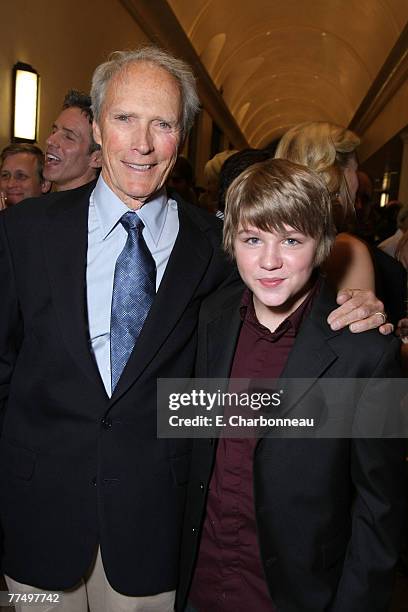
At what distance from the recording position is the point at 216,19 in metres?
14.2

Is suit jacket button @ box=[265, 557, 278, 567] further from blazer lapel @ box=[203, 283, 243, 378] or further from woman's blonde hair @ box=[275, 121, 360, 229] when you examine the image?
woman's blonde hair @ box=[275, 121, 360, 229]

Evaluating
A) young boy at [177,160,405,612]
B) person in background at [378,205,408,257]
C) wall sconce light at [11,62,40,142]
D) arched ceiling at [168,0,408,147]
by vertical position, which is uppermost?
arched ceiling at [168,0,408,147]

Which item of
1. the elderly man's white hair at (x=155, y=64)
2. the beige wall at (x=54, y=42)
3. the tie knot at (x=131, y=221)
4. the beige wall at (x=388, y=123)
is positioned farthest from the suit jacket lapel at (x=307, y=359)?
the beige wall at (x=388, y=123)

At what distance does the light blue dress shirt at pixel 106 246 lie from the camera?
1.97 meters

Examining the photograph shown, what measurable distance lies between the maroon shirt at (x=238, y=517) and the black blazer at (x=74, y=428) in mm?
144

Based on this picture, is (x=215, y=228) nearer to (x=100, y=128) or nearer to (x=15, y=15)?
(x=100, y=128)

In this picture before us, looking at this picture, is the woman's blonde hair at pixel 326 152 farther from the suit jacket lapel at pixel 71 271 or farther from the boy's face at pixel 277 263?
the suit jacket lapel at pixel 71 271

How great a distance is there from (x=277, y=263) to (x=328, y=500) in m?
0.66

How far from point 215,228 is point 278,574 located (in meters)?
1.12

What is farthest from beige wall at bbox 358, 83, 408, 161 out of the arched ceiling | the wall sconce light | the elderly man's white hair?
the elderly man's white hair

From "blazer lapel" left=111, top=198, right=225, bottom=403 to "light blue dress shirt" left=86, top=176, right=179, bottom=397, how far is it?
5 cm

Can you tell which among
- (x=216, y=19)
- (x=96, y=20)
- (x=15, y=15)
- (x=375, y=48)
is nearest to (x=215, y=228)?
(x=15, y=15)

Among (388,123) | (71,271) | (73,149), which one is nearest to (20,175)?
(73,149)

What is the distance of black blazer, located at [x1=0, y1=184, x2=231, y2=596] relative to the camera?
6.31 ft
